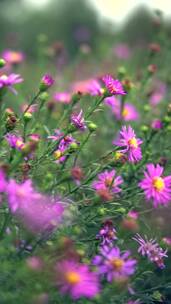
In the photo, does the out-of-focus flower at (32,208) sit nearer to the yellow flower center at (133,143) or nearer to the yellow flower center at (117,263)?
the yellow flower center at (117,263)

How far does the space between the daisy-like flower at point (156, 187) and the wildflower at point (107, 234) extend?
0.20m

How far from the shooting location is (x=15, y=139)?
92.7 inches

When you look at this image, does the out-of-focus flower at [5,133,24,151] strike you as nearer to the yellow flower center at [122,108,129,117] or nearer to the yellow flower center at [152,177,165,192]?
the yellow flower center at [152,177,165,192]

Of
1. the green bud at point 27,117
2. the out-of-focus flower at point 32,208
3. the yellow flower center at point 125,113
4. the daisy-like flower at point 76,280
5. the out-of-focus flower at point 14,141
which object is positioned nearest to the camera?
the daisy-like flower at point 76,280

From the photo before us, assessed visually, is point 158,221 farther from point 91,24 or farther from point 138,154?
point 91,24

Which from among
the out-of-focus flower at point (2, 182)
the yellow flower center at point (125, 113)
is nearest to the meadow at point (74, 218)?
the out-of-focus flower at point (2, 182)

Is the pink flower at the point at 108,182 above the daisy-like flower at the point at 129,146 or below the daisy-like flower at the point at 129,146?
below

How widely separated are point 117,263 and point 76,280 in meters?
0.27

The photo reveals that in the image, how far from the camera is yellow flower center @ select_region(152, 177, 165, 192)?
2393 mm

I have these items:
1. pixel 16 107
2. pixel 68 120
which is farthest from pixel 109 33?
pixel 68 120

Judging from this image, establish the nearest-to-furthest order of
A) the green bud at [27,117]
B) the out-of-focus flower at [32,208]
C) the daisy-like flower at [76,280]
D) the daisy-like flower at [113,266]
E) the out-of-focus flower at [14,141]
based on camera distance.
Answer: the daisy-like flower at [76,280]
the out-of-focus flower at [32,208]
the daisy-like flower at [113,266]
the out-of-focus flower at [14,141]
the green bud at [27,117]

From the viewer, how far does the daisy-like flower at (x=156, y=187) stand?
2.37 meters

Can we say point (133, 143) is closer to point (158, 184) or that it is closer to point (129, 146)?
point (129, 146)

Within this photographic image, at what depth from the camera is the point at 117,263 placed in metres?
2.17
